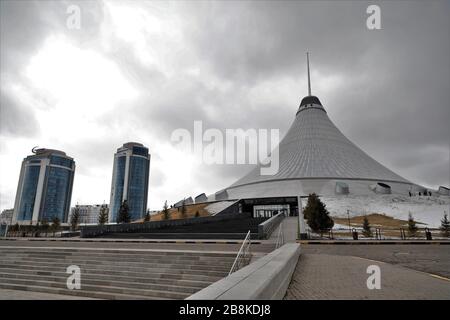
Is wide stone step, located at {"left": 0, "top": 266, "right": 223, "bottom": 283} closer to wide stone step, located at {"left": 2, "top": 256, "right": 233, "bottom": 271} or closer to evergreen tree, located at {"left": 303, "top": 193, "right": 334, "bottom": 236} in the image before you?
wide stone step, located at {"left": 2, "top": 256, "right": 233, "bottom": 271}

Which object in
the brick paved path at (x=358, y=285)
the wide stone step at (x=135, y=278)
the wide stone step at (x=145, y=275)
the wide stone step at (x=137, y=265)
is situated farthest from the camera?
the wide stone step at (x=137, y=265)

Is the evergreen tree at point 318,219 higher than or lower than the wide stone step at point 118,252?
higher

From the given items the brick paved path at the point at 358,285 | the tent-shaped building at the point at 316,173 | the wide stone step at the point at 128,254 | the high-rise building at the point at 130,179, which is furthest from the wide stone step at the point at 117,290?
the high-rise building at the point at 130,179

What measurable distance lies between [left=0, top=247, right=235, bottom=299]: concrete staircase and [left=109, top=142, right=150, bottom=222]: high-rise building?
3628 inches

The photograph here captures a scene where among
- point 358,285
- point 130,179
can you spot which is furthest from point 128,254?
point 130,179

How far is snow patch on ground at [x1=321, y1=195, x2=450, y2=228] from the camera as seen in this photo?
2723 cm

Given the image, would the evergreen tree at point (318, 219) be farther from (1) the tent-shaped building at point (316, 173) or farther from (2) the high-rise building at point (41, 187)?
(2) the high-rise building at point (41, 187)

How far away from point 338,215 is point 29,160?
94.7 meters

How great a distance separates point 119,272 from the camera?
20.3 feet

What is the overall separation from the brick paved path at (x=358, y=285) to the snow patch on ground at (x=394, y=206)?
25129mm

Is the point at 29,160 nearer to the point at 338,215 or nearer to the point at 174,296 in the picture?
the point at 338,215

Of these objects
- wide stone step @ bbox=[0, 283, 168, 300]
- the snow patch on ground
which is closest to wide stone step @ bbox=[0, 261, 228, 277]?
wide stone step @ bbox=[0, 283, 168, 300]

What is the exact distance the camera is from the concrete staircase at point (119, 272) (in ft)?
17.5

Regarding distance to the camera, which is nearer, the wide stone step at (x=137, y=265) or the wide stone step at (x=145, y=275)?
the wide stone step at (x=145, y=275)
